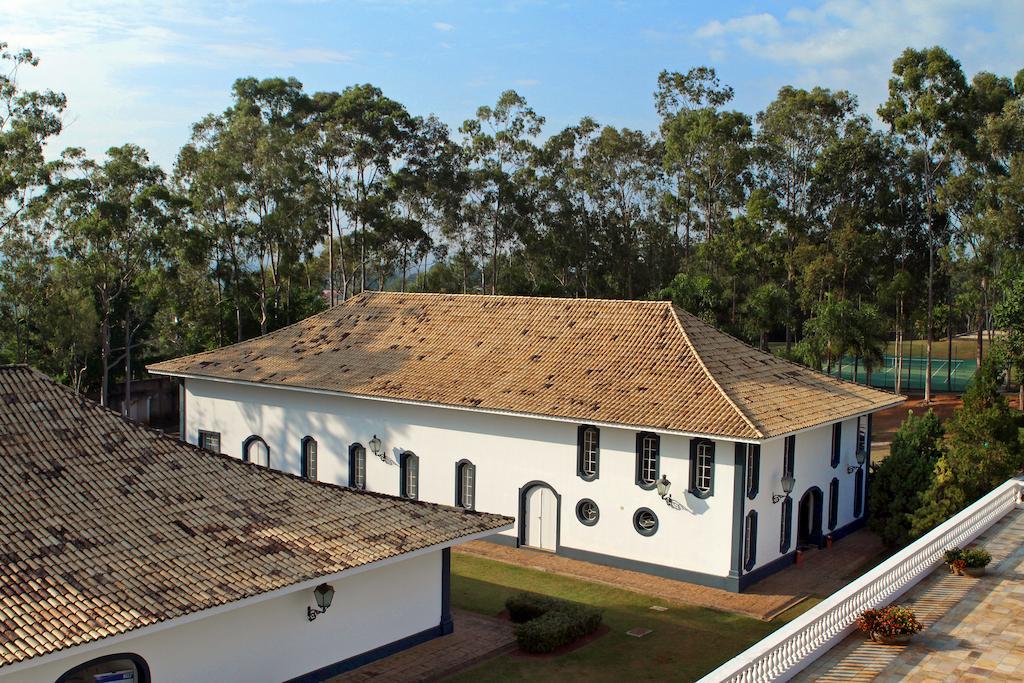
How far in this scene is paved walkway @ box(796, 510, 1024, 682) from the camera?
1410cm

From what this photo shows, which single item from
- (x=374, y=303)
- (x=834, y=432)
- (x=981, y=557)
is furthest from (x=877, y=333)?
(x=981, y=557)

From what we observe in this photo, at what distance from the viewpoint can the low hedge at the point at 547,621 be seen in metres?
18.7

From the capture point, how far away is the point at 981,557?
19125mm

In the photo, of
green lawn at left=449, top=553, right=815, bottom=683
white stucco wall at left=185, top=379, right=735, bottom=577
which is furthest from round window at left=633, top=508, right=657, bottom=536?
green lawn at left=449, top=553, right=815, bottom=683

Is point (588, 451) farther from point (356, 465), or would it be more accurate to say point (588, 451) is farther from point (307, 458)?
point (307, 458)

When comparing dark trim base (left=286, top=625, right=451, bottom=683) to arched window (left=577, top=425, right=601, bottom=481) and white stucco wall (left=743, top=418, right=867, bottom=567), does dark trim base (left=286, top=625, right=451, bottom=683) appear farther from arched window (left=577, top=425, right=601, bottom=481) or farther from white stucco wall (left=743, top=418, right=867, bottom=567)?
white stucco wall (left=743, top=418, right=867, bottom=567)

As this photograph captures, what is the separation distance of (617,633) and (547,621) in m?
1.76

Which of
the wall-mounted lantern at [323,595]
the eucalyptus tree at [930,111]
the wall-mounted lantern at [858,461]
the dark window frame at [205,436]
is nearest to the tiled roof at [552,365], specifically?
the wall-mounted lantern at [858,461]

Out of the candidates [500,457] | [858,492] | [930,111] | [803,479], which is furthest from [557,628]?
[930,111]

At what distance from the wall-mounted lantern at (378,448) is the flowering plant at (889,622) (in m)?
15.8

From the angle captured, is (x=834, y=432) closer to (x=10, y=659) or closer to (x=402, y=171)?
(x=10, y=659)

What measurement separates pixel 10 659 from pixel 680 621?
1348cm

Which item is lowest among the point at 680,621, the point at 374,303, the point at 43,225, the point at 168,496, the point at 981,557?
the point at 680,621

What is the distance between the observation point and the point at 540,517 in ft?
84.9
